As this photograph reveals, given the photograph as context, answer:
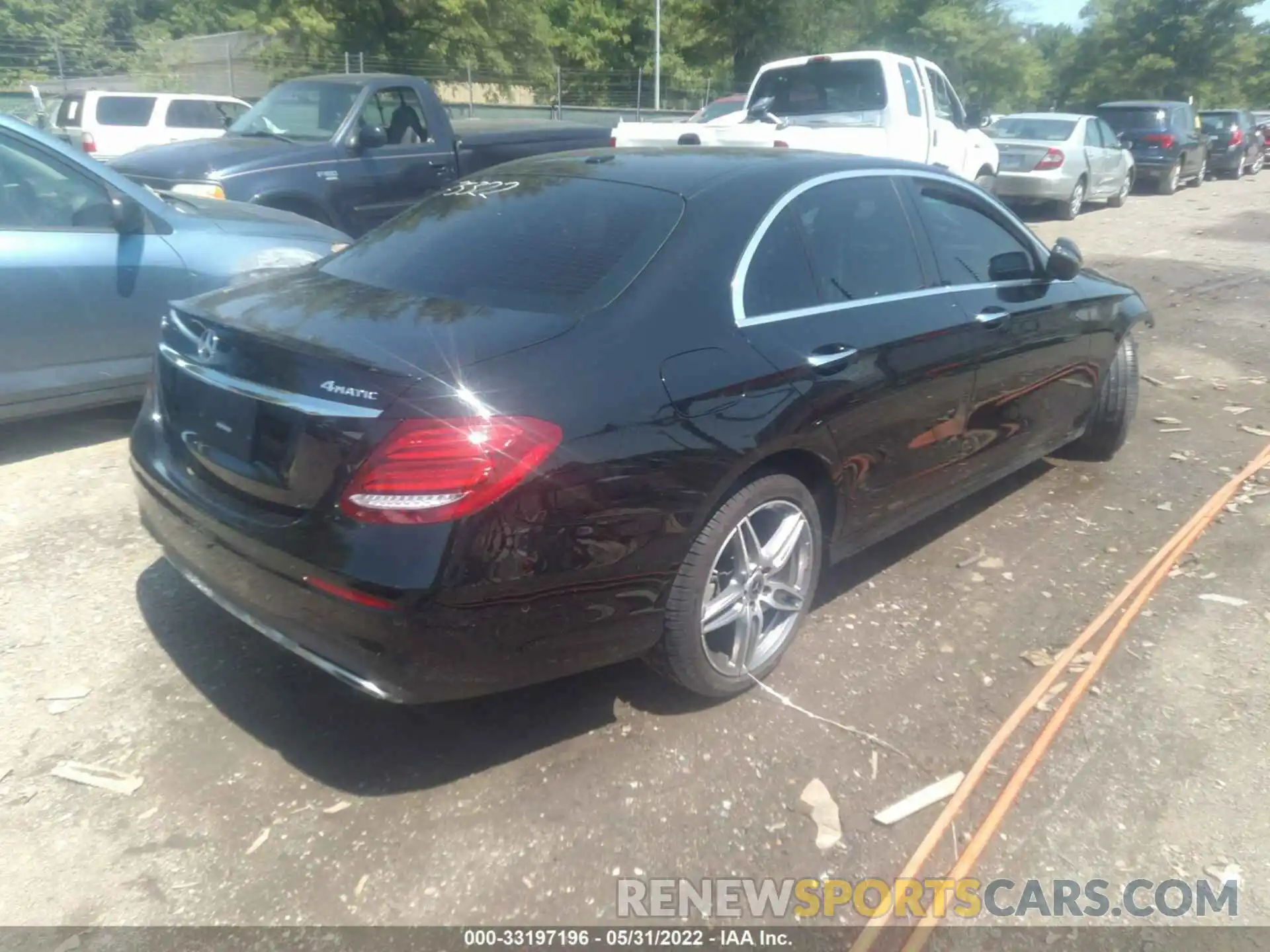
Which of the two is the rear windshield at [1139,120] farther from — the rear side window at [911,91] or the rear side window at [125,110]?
Result: the rear side window at [125,110]

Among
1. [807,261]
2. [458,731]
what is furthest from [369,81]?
[458,731]

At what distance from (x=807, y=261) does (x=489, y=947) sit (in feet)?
7.48

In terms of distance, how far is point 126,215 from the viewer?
196 inches

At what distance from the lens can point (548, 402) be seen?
262cm

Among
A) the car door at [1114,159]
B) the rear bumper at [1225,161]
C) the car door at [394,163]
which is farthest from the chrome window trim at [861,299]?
the rear bumper at [1225,161]

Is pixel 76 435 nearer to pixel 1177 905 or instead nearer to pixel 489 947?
pixel 489 947

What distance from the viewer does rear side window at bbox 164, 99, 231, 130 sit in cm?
1861

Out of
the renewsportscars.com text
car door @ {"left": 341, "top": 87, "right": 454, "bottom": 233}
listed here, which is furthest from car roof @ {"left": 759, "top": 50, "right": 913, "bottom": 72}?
the renewsportscars.com text

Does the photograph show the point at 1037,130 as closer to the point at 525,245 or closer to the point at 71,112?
the point at 525,245

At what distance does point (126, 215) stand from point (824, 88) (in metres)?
7.84

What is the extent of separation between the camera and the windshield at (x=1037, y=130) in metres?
15.9

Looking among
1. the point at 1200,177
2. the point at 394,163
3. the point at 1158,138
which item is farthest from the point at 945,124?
the point at 1200,177

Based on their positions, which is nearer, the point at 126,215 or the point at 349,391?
the point at 349,391

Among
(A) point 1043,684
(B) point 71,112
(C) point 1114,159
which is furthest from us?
Result: (B) point 71,112
